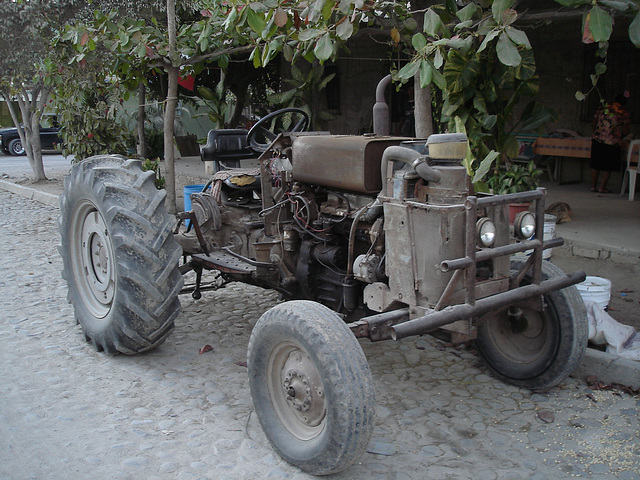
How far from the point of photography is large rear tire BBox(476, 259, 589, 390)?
12.8ft

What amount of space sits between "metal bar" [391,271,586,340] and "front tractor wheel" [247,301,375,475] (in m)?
0.27

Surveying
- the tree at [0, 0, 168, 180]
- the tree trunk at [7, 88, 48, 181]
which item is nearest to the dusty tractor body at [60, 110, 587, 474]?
the tree at [0, 0, 168, 180]

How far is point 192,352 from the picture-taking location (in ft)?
15.7

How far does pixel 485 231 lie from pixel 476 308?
434 mm

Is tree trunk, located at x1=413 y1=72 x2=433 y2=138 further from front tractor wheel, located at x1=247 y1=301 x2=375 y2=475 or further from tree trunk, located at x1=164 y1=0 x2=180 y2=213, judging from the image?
front tractor wheel, located at x1=247 y1=301 x2=375 y2=475

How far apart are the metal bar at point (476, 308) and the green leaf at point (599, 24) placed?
1.69 meters

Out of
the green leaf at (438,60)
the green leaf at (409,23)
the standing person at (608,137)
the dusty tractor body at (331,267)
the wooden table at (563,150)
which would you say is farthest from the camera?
the wooden table at (563,150)

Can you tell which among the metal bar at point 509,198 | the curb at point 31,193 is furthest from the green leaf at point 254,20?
the curb at point 31,193

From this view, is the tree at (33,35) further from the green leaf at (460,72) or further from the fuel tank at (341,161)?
the fuel tank at (341,161)

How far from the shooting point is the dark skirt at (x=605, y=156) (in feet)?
33.1

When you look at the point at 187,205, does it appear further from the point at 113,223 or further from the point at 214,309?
the point at 113,223

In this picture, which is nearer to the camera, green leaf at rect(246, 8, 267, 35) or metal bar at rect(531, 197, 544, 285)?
metal bar at rect(531, 197, 544, 285)

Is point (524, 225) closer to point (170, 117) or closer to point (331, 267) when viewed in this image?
point (331, 267)

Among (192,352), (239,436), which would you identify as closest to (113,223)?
(192,352)
